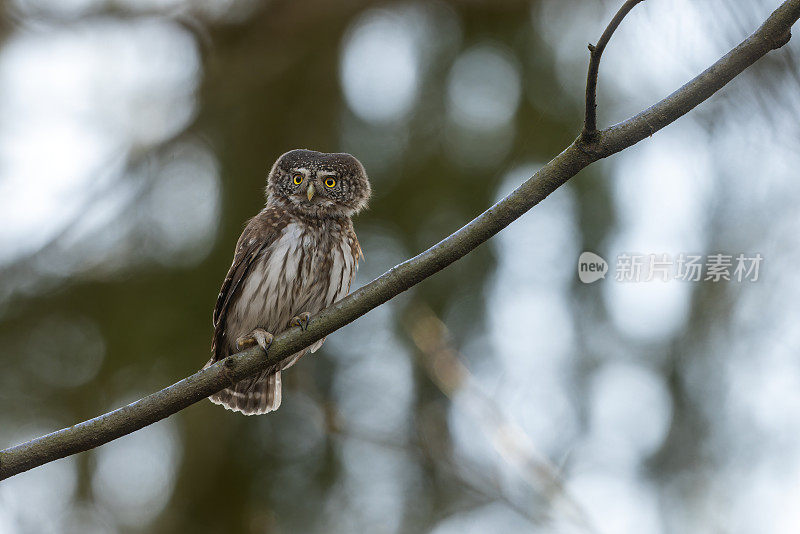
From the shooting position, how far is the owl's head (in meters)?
4.12

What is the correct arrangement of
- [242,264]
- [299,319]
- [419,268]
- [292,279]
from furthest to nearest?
[242,264], [292,279], [299,319], [419,268]

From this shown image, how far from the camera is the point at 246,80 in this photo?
7141mm

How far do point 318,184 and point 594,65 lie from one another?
1.87 metres

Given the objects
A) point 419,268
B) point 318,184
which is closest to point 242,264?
point 318,184

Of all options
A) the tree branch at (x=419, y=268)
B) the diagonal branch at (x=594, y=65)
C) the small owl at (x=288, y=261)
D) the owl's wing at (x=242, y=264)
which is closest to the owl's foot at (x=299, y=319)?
the small owl at (x=288, y=261)

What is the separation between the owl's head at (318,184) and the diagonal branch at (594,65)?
67.4 inches

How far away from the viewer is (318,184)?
13.6 feet

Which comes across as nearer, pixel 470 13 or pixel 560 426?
pixel 560 426

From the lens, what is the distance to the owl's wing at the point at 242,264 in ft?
13.3

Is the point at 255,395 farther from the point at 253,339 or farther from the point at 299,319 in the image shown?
the point at 299,319

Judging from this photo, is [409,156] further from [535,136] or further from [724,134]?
[724,134]

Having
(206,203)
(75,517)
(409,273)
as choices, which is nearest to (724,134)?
(409,273)

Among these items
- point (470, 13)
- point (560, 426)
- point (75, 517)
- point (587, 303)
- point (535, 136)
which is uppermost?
point (470, 13)

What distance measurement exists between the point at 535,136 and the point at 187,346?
2.98 metres
